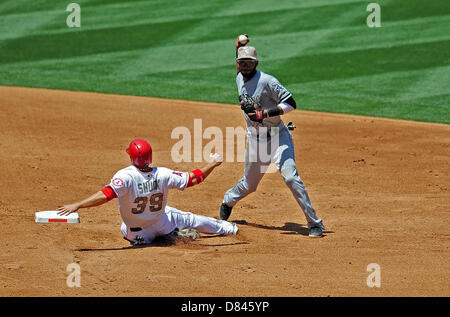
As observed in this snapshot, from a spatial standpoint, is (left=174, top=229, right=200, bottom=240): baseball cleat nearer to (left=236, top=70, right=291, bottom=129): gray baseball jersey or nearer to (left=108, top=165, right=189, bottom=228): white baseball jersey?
(left=108, top=165, right=189, bottom=228): white baseball jersey

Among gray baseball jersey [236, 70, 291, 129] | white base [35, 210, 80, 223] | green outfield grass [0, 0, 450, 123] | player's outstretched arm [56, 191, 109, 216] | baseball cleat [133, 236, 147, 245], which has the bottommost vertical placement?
baseball cleat [133, 236, 147, 245]

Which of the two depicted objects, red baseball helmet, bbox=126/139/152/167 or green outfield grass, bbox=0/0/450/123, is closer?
red baseball helmet, bbox=126/139/152/167

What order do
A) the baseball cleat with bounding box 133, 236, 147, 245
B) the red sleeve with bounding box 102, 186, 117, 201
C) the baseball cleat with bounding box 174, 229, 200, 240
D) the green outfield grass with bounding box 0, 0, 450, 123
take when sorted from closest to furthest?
the red sleeve with bounding box 102, 186, 117, 201, the baseball cleat with bounding box 133, 236, 147, 245, the baseball cleat with bounding box 174, 229, 200, 240, the green outfield grass with bounding box 0, 0, 450, 123

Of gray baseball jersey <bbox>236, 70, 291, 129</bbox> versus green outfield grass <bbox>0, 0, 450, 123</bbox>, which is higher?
green outfield grass <bbox>0, 0, 450, 123</bbox>

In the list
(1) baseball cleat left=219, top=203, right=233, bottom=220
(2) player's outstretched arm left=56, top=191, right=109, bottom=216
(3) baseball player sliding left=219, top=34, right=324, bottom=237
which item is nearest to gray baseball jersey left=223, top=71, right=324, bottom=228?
(3) baseball player sliding left=219, top=34, right=324, bottom=237

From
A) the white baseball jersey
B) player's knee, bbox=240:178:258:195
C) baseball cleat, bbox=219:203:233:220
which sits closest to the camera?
the white baseball jersey

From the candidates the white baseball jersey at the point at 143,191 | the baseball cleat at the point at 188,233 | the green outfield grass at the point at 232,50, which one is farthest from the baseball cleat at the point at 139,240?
the green outfield grass at the point at 232,50

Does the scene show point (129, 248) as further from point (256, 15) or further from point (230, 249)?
point (256, 15)
